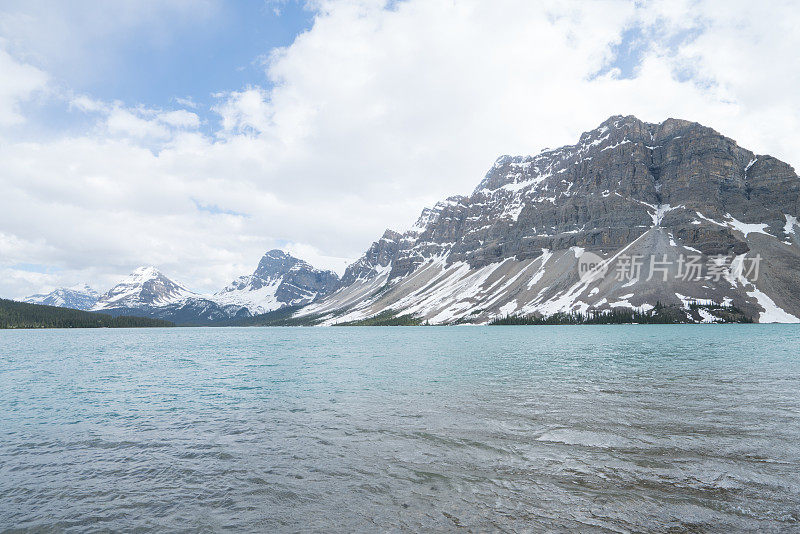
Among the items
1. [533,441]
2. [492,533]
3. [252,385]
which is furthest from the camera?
[252,385]

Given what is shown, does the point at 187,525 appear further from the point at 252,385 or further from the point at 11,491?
the point at 252,385

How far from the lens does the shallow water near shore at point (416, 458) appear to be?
12508 millimetres

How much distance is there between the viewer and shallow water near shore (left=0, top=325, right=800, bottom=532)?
12.5 metres

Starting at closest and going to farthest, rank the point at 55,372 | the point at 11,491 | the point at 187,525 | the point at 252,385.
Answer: the point at 187,525 → the point at 11,491 → the point at 252,385 → the point at 55,372

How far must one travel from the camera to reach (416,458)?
17.4 m

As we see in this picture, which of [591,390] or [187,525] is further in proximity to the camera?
[591,390]

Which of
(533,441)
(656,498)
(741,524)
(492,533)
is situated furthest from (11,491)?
(741,524)

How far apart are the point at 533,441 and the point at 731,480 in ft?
23.7

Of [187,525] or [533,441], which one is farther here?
[533,441]

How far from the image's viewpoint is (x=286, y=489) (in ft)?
48.8

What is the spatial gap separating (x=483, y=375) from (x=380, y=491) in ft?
95.8

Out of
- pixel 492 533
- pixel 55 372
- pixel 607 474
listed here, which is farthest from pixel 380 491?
pixel 55 372

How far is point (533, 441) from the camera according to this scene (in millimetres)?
19203

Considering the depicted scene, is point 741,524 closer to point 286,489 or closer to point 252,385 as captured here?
point 286,489
